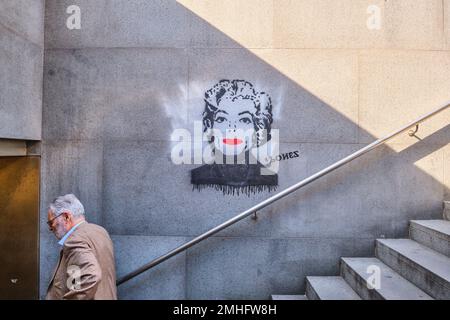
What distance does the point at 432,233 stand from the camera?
316 centimetres

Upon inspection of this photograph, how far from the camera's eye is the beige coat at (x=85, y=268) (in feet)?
7.36

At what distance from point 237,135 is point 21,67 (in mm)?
2215

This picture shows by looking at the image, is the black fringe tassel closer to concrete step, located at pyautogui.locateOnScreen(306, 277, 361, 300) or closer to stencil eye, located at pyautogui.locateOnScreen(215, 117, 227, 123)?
stencil eye, located at pyautogui.locateOnScreen(215, 117, 227, 123)

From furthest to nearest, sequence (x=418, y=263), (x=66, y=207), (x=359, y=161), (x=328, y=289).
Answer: (x=359, y=161)
(x=328, y=289)
(x=418, y=263)
(x=66, y=207)

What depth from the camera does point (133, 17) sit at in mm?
3629

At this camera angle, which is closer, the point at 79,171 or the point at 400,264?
the point at 400,264

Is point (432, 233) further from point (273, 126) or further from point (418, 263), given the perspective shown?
point (273, 126)

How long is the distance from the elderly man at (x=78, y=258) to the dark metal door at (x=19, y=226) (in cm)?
134

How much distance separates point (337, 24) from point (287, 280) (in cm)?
274

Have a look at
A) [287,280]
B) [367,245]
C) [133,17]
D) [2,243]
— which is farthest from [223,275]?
[133,17]

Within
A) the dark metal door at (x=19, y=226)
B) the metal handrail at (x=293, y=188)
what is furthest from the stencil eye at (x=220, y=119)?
the dark metal door at (x=19, y=226)

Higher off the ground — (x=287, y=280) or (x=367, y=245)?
(x=367, y=245)

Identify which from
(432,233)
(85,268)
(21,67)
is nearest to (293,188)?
(432,233)
